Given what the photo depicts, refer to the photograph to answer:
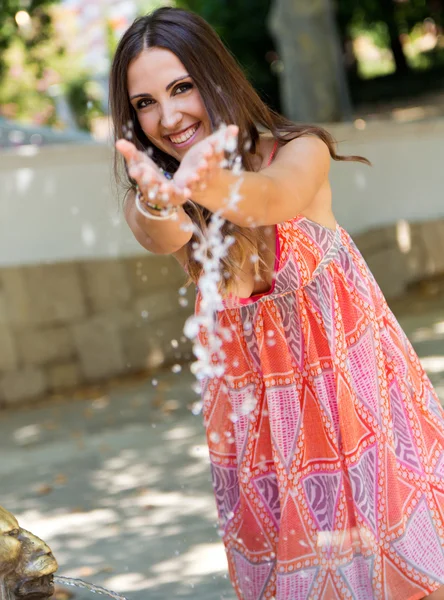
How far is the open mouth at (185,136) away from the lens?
7.81 ft

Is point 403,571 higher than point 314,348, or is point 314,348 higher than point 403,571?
point 314,348

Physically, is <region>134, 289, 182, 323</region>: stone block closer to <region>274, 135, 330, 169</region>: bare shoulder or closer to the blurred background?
the blurred background

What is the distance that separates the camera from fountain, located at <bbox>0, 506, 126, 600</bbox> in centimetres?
211

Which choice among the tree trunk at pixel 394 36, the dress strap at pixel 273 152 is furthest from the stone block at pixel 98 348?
the tree trunk at pixel 394 36

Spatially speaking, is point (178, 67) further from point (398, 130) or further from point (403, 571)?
point (398, 130)

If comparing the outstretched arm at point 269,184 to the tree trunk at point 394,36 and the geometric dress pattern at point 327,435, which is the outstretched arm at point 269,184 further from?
the tree trunk at point 394,36

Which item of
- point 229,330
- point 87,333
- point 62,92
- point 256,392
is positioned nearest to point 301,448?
point 256,392

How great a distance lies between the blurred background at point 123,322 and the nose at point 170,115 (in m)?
0.65

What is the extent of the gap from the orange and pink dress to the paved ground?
0.55m

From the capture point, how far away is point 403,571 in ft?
8.29

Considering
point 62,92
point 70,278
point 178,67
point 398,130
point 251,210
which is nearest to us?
point 251,210

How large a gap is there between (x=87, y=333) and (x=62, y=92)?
9375mm

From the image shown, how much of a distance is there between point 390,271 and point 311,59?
2.27 metres

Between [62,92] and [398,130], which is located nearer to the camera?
[398,130]
